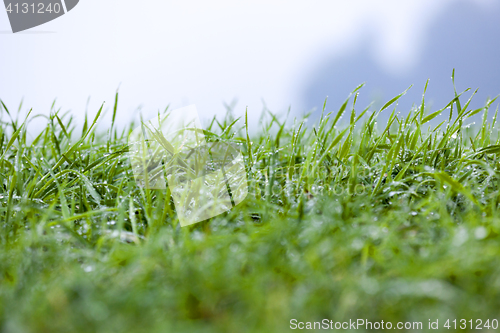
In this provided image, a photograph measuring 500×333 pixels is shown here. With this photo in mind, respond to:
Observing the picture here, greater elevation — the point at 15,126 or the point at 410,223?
the point at 15,126

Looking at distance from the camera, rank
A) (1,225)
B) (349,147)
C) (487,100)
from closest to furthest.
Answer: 1. (1,225)
2. (349,147)
3. (487,100)

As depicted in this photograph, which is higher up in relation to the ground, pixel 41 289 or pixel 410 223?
pixel 41 289

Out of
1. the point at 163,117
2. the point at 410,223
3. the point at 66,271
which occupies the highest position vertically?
the point at 163,117

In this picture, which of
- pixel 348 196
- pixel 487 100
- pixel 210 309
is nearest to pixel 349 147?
pixel 348 196

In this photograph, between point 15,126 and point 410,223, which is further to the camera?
point 15,126

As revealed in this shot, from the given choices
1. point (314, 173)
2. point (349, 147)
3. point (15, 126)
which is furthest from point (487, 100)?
point (15, 126)

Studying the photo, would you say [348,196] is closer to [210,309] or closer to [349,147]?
[349,147]

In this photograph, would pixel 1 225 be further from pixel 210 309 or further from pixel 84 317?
pixel 210 309

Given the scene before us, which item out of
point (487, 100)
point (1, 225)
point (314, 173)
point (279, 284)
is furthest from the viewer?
point (487, 100)

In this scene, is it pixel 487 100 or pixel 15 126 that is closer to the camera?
pixel 487 100
